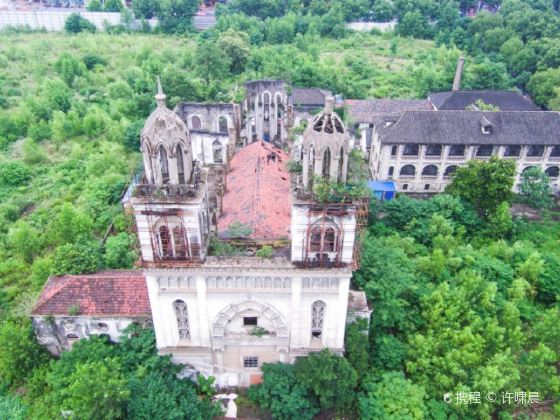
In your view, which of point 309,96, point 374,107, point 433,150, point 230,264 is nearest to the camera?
point 230,264

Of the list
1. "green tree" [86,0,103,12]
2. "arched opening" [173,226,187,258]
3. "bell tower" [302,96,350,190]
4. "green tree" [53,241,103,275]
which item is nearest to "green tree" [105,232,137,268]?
"green tree" [53,241,103,275]

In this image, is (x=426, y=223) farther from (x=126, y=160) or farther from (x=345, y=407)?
(x=126, y=160)

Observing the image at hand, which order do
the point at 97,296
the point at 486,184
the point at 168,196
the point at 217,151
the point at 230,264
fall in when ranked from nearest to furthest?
the point at 168,196 < the point at 230,264 < the point at 97,296 < the point at 486,184 < the point at 217,151

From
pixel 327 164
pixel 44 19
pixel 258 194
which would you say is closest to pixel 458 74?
pixel 258 194

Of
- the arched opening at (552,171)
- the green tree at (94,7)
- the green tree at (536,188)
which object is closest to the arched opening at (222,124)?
the green tree at (536,188)

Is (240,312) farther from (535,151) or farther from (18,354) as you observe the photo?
(535,151)

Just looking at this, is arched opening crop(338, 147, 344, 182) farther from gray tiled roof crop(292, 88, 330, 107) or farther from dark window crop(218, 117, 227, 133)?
gray tiled roof crop(292, 88, 330, 107)

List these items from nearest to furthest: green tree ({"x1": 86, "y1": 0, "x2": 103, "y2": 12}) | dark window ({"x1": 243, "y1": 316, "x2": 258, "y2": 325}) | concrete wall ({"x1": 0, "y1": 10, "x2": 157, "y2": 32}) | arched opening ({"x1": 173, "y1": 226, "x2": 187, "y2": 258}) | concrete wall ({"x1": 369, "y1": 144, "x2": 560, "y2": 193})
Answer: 1. arched opening ({"x1": 173, "y1": 226, "x2": 187, "y2": 258})
2. dark window ({"x1": 243, "y1": 316, "x2": 258, "y2": 325})
3. concrete wall ({"x1": 369, "y1": 144, "x2": 560, "y2": 193})
4. concrete wall ({"x1": 0, "y1": 10, "x2": 157, "y2": 32})
5. green tree ({"x1": 86, "y1": 0, "x2": 103, "y2": 12})

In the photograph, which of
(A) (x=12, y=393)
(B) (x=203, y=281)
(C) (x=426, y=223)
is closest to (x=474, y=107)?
(C) (x=426, y=223)
